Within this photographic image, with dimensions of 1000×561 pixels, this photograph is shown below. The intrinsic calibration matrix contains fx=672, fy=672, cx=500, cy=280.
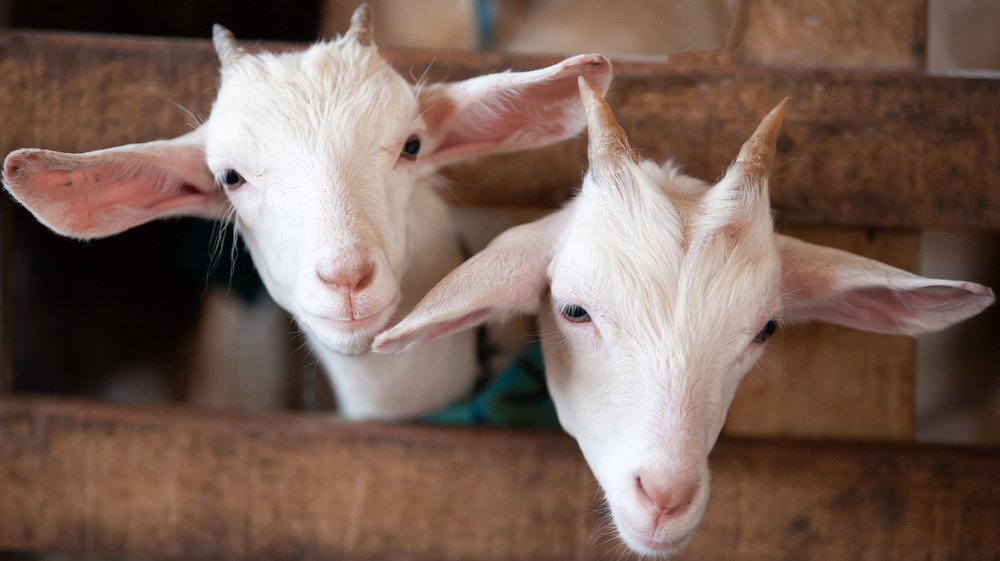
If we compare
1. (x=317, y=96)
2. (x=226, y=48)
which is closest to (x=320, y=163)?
(x=317, y=96)

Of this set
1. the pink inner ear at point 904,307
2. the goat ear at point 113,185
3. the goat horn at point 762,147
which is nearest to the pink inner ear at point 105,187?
the goat ear at point 113,185

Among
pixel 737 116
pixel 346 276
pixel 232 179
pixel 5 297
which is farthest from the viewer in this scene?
pixel 5 297

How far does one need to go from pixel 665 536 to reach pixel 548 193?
955mm

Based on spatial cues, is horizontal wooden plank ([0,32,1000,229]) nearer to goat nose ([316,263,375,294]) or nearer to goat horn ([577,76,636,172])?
goat horn ([577,76,636,172])

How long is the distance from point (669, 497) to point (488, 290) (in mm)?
493

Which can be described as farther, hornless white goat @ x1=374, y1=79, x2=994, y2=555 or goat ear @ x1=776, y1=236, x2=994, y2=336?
goat ear @ x1=776, y1=236, x2=994, y2=336

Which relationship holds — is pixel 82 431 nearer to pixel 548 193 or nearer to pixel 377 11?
pixel 548 193

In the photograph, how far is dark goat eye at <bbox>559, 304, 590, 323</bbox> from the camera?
52.0 inches

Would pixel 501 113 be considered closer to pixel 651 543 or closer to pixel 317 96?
pixel 317 96

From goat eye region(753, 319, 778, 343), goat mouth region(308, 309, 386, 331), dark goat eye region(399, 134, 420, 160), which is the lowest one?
goat eye region(753, 319, 778, 343)

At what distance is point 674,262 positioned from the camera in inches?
48.3

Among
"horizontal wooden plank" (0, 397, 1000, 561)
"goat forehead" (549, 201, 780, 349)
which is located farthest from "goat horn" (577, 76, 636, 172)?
"horizontal wooden plank" (0, 397, 1000, 561)

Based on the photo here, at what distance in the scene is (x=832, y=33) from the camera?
1.79 metres

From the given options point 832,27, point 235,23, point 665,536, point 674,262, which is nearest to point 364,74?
point 674,262
